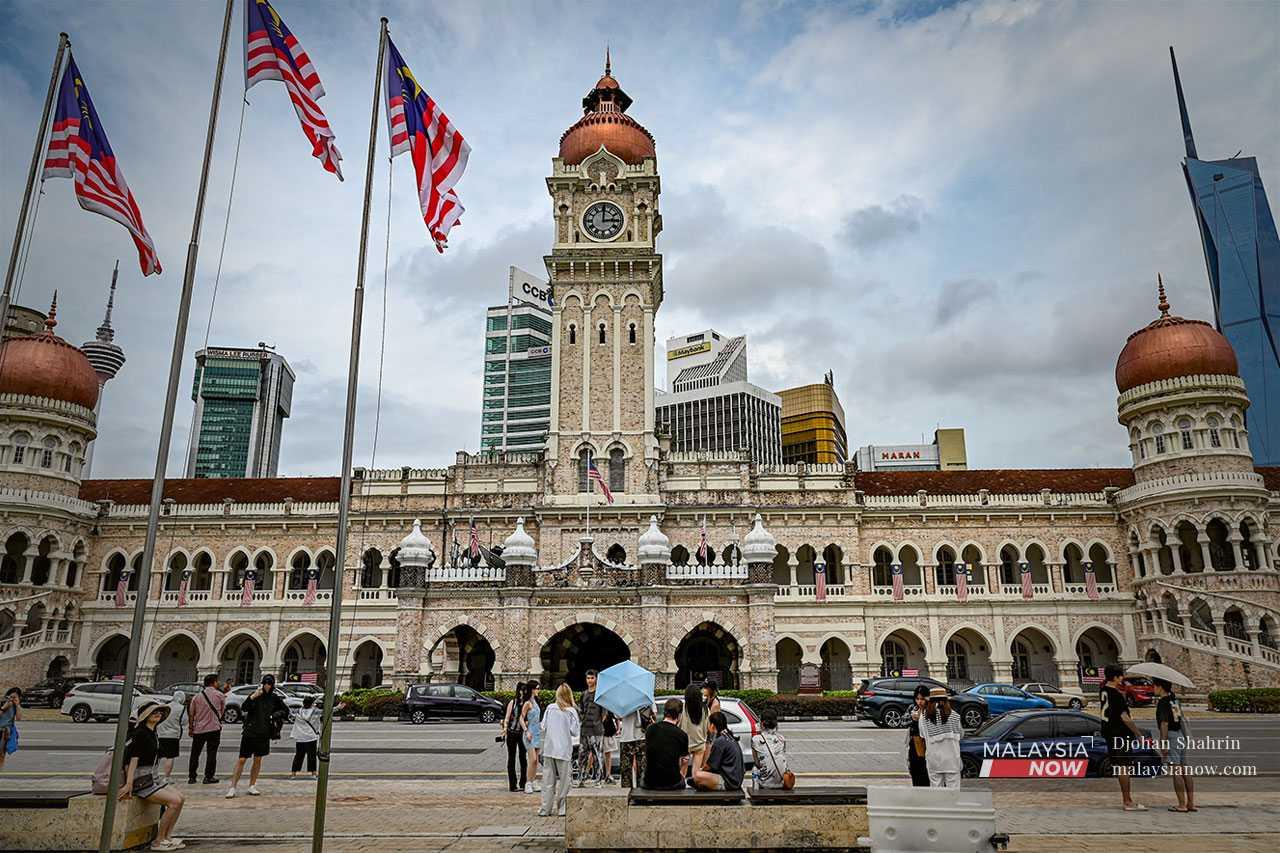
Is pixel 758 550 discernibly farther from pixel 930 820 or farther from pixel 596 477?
pixel 930 820

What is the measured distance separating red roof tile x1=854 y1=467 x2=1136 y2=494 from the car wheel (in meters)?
20.6

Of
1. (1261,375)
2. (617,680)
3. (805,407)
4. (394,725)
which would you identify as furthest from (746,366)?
(617,680)

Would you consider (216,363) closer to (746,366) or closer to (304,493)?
(746,366)

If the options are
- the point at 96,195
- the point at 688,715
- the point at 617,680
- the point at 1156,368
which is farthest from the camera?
the point at 1156,368

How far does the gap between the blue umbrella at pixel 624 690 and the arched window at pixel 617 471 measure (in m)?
27.3

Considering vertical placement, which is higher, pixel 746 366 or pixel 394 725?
pixel 746 366

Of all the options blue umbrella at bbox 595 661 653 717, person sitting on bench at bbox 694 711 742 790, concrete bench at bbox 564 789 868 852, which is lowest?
concrete bench at bbox 564 789 868 852

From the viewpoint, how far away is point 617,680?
13539 millimetres

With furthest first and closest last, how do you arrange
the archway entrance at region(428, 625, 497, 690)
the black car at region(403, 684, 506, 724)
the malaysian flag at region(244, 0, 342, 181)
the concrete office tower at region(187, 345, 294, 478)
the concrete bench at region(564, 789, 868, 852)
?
the concrete office tower at region(187, 345, 294, 478) → the archway entrance at region(428, 625, 497, 690) → the black car at region(403, 684, 506, 724) → the malaysian flag at region(244, 0, 342, 181) → the concrete bench at region(564, 789, 868, 852)

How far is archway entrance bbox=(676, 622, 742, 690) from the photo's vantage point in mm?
29348

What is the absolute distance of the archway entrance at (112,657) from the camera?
135ft

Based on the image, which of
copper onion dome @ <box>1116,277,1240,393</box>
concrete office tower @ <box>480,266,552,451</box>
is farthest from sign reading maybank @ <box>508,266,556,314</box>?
copper onion dome @ <box>1116,277,1240,393</box>

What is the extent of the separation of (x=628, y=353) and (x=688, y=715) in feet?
108

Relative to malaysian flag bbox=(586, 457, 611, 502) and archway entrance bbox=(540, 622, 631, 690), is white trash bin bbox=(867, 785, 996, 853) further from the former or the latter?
malaysian flag bbox=(586, 457, 611, 502)
